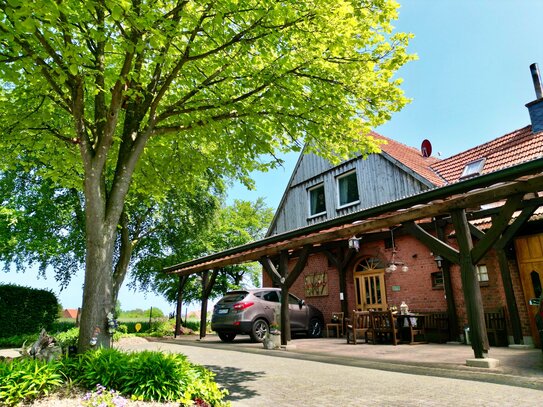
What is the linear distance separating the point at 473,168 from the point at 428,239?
7.54 m

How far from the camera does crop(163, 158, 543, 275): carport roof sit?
5.95 meters

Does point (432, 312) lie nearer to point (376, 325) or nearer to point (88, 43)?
point (376, 325)

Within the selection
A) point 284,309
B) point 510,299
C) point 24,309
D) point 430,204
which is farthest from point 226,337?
point 24,309

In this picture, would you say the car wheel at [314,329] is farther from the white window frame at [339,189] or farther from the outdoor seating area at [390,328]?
the white window frame at [339,189]

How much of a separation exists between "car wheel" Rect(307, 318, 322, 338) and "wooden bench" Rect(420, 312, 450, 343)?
4221 mm

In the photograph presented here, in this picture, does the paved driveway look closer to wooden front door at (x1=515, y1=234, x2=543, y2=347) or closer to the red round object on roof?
wooden front door at (x1=515, y1=234, x2=543, y2=347)

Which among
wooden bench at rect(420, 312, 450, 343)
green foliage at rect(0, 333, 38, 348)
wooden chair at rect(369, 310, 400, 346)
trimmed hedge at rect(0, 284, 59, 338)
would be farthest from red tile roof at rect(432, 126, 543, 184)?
trimmed hedge at rect(0, 284, 59, 338)

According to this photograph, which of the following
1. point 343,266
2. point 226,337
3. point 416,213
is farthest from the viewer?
point 343,266

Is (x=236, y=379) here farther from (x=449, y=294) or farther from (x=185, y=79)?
(x=449, y=294)

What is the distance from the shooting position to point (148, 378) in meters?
4.28

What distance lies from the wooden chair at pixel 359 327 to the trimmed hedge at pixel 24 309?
14.2m

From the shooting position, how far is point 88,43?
6.59m

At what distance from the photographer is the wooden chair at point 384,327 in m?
10.4

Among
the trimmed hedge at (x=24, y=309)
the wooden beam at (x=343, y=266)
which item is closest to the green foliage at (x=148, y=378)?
the wooden beam at (x=343, y=266)
